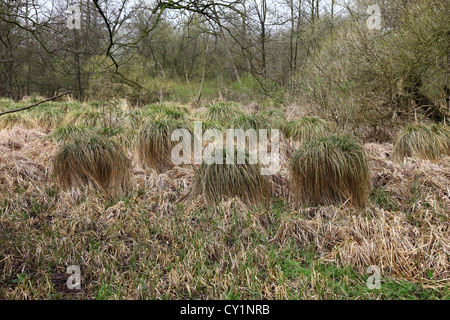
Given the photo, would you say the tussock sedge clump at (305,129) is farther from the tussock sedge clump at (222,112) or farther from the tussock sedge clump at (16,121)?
the tussock sedge clump at (16,121)

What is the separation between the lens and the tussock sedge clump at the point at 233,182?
3836 millimetres

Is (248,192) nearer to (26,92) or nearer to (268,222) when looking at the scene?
(268,222)

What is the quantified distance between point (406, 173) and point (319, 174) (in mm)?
1384

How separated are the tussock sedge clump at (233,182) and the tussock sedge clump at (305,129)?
88.7 inches

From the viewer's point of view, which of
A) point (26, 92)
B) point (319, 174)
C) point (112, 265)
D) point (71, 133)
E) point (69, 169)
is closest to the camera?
point (112, 265)

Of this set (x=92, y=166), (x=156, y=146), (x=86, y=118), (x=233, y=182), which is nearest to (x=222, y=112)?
(x=156, y=146)

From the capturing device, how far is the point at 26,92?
57.4 ft

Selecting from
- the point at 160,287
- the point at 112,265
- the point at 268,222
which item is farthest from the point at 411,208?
the point at 112,265

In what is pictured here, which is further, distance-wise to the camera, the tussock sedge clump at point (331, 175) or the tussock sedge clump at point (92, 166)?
the tussock sedge clump at point (92, 166)

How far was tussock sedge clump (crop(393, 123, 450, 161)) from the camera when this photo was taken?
516cm

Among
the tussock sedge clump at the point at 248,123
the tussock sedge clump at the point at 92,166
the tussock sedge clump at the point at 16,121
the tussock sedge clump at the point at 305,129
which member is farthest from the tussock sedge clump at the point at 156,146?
the tussock sedge clump at the point at 16,121

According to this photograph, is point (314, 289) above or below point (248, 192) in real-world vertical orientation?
below

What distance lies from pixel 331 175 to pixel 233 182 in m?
0.98

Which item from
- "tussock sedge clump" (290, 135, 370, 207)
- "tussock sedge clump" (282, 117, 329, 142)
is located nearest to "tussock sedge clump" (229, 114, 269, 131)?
"tussock sedge clump" (282, 117, 329, 142)
